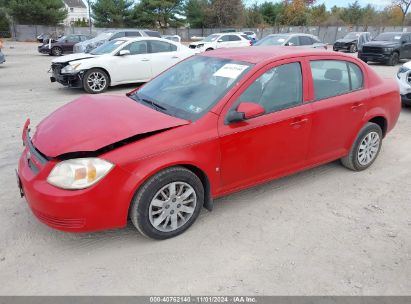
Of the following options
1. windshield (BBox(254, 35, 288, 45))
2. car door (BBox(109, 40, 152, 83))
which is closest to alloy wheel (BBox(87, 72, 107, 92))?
car door (BBox(109, 40, 152, 83))

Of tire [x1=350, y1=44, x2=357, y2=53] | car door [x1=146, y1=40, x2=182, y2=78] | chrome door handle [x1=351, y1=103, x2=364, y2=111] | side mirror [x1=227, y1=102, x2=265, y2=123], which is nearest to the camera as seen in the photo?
side mirror [x1=227, y1=102, x2=265, y2=123]

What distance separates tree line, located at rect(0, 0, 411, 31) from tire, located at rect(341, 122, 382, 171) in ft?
162

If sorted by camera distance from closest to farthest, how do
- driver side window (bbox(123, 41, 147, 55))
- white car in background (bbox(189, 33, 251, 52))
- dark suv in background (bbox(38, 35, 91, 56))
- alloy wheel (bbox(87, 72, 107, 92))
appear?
alloy wheel (bbox(87, 72, 107, 92))
driver side window (bbox(123, 41, 147, 55))
white car in background (bbox(189, 33, 251, 52))
dark suv in background (bbox(38, 35, 91, 56))

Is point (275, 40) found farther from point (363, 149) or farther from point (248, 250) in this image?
point (248, 250)

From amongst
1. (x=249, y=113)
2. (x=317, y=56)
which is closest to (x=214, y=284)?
(x=249, y=113)

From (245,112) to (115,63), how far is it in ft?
25.7

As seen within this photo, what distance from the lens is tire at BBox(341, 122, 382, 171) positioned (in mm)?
4500

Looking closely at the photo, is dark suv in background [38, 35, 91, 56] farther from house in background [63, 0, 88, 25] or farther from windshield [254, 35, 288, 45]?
house in background [63, 0, 88, 25]

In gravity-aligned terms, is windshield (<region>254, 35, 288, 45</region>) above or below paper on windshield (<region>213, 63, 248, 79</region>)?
above

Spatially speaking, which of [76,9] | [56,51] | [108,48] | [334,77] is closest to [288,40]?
[108,48]

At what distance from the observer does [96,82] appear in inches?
392

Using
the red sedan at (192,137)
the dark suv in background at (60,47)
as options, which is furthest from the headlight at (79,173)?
the dark suv in background at (60,47)

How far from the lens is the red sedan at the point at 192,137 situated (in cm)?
282

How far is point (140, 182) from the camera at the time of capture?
9.46 feet
